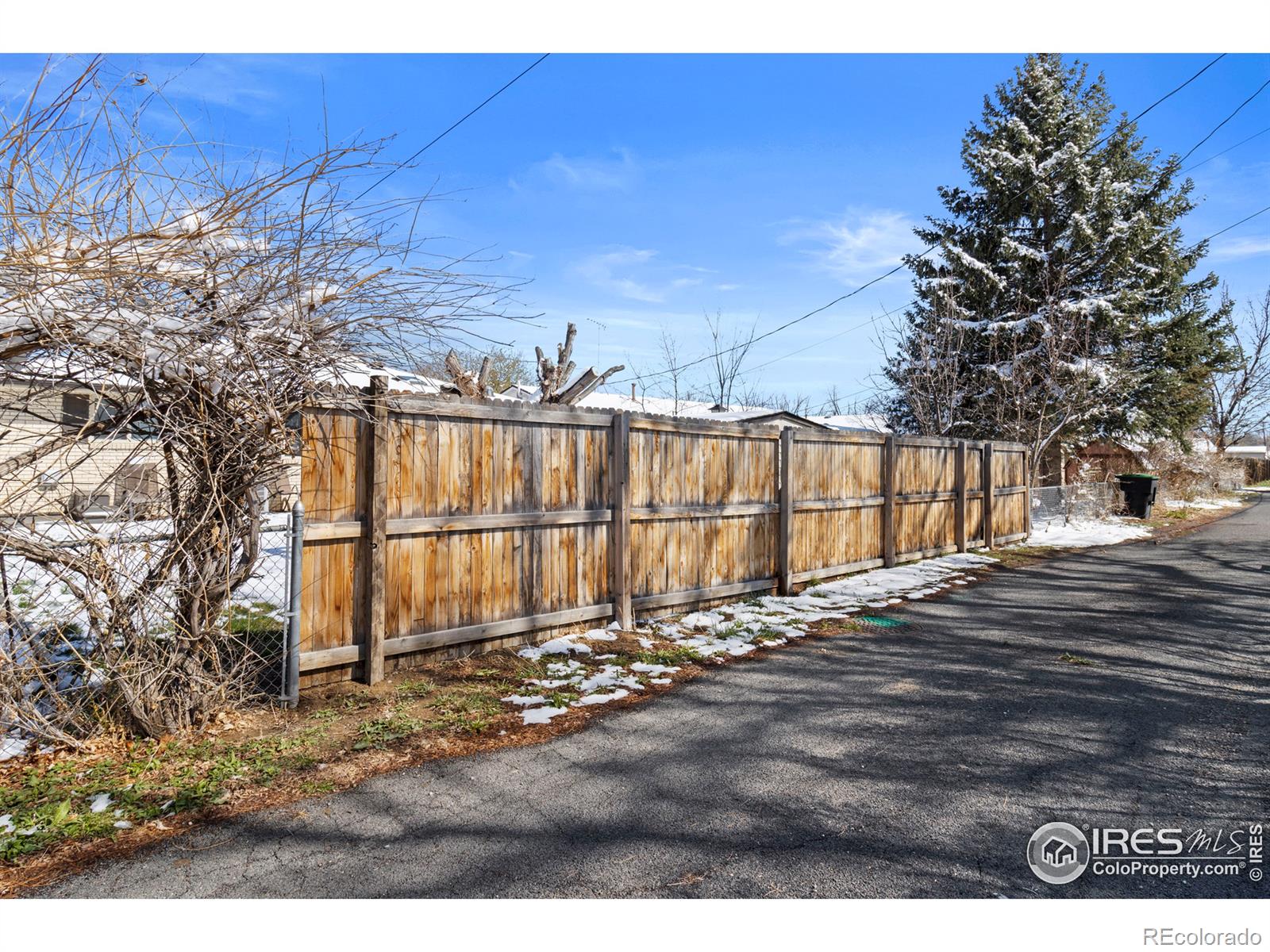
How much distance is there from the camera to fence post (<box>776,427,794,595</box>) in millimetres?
7691

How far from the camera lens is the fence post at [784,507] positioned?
25.2 feet

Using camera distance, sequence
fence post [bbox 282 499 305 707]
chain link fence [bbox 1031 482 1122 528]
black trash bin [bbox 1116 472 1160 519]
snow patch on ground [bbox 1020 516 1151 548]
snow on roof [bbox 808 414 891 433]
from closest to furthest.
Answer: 1. fence post [bbox 282 499 305 707]
2. snow patch on ground [bbox 1020 516 1151 548]
3. chain link fence [bbox 1031 482 1122 528]
4. black trash bin [bbox 1116 472 1160 519]
5. snow on roof [bbox 808 414 891 433]

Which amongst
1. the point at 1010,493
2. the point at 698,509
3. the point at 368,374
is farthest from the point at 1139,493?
the point at 368,374

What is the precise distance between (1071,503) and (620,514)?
1489cm

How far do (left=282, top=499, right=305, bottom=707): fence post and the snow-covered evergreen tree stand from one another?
15425 millimetres

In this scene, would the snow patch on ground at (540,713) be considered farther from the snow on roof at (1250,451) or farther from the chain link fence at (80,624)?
the snow on roof at (1250,451)

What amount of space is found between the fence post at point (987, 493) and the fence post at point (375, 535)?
1040 centimetres

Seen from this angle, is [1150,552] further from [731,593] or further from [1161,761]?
[1161,761]

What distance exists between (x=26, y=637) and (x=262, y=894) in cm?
172

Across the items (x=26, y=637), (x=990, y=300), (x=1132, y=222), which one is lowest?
(x=26, y=637)

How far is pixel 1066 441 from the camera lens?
18375mm

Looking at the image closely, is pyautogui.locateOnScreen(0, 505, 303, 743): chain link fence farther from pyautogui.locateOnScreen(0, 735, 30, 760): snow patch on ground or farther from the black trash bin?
Answer: the black trash bin

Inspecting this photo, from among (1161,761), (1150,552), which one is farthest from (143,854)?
(1150,552)

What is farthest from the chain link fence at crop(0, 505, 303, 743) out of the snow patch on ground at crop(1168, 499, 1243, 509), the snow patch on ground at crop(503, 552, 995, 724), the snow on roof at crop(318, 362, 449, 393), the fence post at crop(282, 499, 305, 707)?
the snow patch on ground at crop(1168, 499, 1243, 509)
